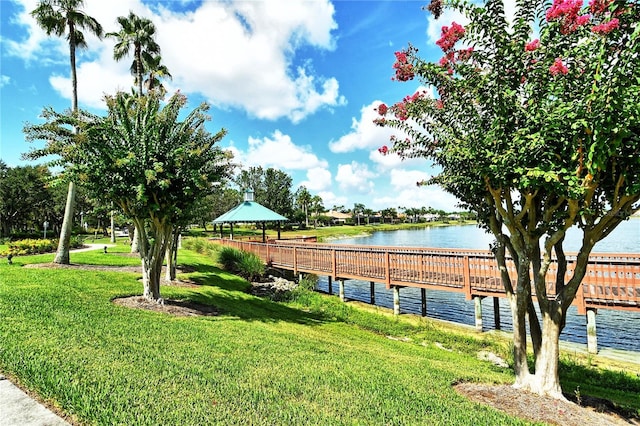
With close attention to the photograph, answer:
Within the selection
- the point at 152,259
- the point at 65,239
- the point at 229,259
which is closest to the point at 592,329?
the point at 152,259

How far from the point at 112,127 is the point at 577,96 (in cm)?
837

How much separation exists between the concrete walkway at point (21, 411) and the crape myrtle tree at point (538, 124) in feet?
15.6

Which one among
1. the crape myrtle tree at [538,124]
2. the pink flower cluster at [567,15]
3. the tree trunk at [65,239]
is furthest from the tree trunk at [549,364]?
the tree trunk at [65,239]

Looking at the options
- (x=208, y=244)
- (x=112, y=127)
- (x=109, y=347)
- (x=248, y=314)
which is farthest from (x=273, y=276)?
(x=109, y=347)

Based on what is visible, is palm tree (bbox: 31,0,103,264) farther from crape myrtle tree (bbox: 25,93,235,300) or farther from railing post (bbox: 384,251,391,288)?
railing post (bbox: 384,251,391,288)

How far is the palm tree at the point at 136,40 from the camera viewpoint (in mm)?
18453

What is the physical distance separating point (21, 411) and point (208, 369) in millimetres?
1706

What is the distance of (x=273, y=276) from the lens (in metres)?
18.1

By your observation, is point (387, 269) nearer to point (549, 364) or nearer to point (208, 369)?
point (549, 364)

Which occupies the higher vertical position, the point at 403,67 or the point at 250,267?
the point at 403,67

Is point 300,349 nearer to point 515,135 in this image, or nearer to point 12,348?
point 12,348

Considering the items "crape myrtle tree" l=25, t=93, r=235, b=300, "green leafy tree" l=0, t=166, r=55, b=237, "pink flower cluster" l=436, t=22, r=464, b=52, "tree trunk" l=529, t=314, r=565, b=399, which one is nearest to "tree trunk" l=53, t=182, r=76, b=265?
"crape myrtle tree" l=25, t=93, r=235, b=300

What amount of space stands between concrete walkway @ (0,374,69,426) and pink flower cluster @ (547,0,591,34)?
19.3ft

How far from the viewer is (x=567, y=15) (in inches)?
152
